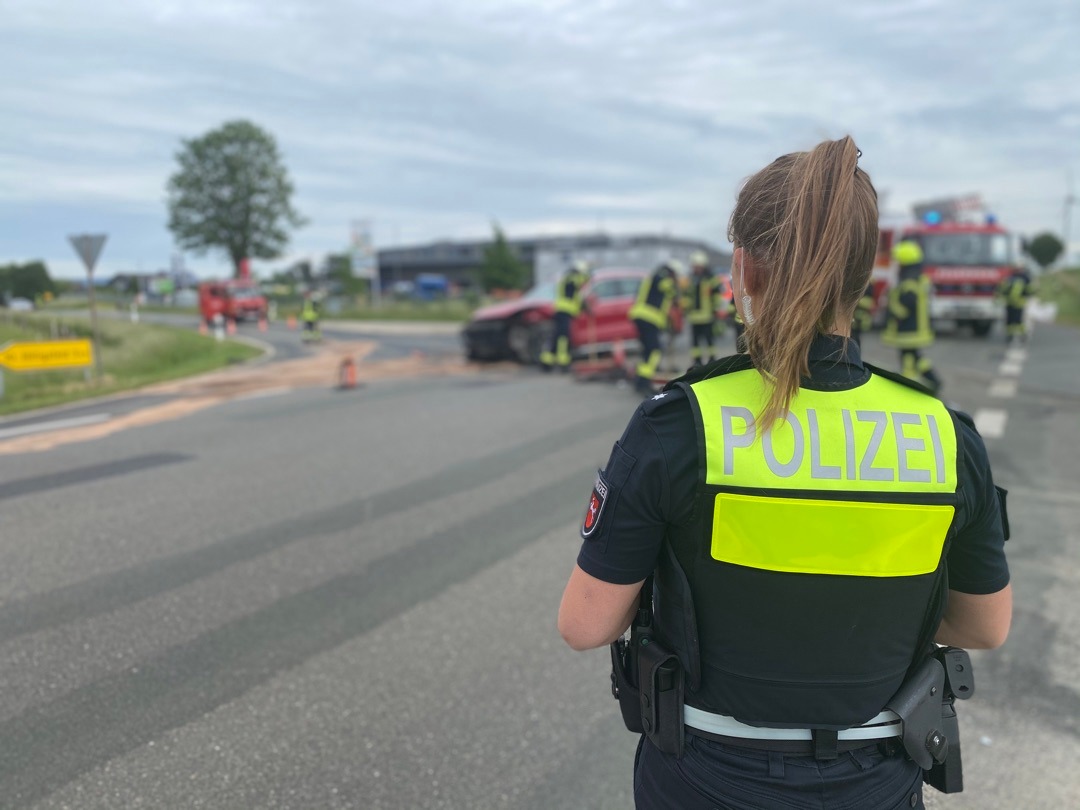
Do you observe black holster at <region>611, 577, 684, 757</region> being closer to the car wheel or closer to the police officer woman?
the police officer woman

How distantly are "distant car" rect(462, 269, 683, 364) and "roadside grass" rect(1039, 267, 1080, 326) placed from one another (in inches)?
767

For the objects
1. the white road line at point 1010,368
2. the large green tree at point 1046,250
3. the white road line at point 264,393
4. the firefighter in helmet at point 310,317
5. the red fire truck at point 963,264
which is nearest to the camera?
the white road line at point 264,393

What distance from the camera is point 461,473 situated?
729 cm

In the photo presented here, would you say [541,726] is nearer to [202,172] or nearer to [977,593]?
[977,593]

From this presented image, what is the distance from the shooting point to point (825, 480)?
1.36m

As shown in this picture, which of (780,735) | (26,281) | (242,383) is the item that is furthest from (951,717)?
(26,281)

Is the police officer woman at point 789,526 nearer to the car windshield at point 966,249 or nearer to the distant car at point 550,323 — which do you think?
the distant car at point 550,323

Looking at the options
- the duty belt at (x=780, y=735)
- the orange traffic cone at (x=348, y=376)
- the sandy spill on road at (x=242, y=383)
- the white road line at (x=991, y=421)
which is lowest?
the white road line at (x=991, y=421)

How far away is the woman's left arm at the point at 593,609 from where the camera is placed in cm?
147

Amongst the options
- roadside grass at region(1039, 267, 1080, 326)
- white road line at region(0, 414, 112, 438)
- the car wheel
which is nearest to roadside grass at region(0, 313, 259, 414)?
white road line at region(0, 414, 112, 438)

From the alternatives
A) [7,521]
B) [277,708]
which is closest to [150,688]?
[277,708]

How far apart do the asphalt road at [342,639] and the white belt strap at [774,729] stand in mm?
1601

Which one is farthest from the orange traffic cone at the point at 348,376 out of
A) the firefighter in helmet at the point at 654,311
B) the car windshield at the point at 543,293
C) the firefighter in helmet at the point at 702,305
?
the firefighter in helmet at the point at 702,305

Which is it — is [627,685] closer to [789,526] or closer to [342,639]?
[789,526]
